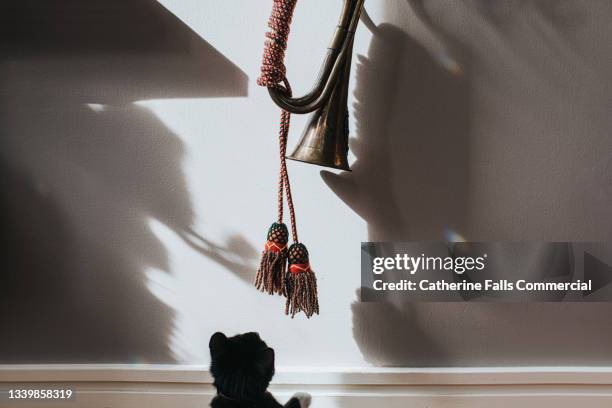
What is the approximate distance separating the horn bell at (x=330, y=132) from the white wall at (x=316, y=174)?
0.34 feet

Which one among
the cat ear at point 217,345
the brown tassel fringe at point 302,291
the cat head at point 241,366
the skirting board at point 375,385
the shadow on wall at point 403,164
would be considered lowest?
the skirting board at point 375,385

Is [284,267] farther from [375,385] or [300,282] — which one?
[375,385]

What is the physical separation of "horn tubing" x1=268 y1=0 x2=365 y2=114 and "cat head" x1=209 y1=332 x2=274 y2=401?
415 mm

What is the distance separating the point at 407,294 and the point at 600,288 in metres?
0.40

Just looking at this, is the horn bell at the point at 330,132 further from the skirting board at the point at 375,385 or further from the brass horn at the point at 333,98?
the skirting board at the point at 375,385

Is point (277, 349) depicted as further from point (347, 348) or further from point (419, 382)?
point (419, 382)

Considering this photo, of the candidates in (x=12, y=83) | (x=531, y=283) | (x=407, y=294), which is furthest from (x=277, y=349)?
(x=12, y=83)

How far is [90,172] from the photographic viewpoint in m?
1.03

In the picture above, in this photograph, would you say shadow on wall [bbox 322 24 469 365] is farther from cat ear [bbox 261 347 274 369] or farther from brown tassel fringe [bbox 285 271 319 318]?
cat ear [bbox 261 347 274 369]

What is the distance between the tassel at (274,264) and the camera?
897 mm

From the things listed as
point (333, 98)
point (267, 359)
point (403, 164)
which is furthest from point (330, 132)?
point (267, 359)

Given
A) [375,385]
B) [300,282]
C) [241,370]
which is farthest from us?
[375,385]

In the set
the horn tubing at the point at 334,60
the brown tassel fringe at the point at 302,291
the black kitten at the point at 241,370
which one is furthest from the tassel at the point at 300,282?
the horn tubing at the point at 334,60
